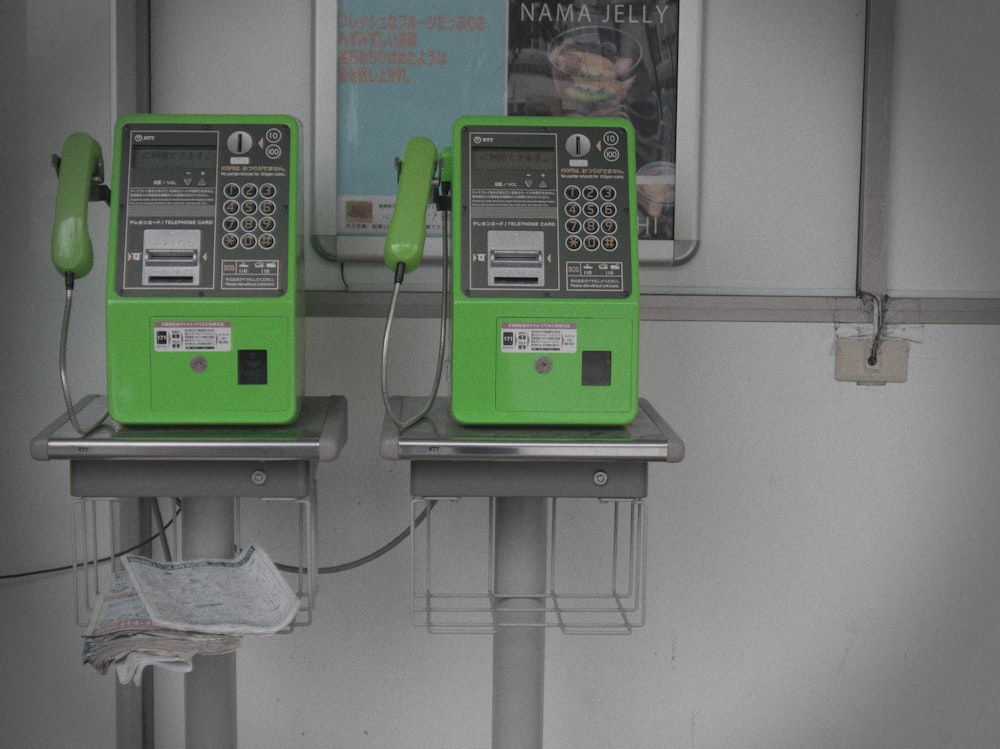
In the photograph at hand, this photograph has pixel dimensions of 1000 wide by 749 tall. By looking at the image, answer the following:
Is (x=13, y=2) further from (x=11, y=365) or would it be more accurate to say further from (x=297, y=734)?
(x=297, y=734)

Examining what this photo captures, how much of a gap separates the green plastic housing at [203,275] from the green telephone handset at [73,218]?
0.06 metres

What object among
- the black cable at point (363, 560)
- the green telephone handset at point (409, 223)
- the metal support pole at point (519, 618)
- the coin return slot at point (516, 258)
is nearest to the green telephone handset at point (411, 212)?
the green telephone handset at point (409, 223)

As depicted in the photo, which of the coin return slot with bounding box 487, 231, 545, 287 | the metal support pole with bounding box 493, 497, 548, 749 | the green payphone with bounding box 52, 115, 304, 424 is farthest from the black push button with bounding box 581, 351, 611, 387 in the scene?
the green payphone with bounding box 52, 115, 304, 424

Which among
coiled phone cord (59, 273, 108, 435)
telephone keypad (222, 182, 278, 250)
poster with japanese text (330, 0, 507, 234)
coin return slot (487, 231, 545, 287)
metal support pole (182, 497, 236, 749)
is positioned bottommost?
metal support pole (182, 497, 236, 749)

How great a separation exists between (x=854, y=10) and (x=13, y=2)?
1.65m

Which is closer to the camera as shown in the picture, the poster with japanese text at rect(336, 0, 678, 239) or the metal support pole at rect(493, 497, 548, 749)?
the metal support pole at rect(493, 497, 548, 749)

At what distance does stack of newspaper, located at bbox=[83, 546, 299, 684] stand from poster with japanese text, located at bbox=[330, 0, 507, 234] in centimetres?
77

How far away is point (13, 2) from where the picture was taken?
208cm

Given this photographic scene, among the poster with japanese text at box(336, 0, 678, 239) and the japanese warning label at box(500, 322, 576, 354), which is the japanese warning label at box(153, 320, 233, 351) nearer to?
the japanese warning label at box(500, 322, 576, 354)

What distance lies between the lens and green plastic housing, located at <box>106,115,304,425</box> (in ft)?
5.45

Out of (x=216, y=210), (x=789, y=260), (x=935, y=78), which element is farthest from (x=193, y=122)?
(x=935, y=78)

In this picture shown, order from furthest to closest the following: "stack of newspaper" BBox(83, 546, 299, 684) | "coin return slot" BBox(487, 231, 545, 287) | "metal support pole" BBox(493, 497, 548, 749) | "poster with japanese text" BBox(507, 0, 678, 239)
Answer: "poster with japanese text" BBox(507, 0, 678, 239) → "metal support pole" BBox(493, 497, 548, 749) → "coin return slot" BBox(487, 231, 545, 287) → "stack of newspaper" BBox(83, 546, 299, 684)

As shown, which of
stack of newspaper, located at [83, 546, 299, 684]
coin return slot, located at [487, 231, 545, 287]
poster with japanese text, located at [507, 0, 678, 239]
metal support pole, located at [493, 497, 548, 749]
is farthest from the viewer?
poster with japanese text, located at [507, 0, 678, 239]

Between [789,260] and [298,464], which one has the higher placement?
[789,260]
